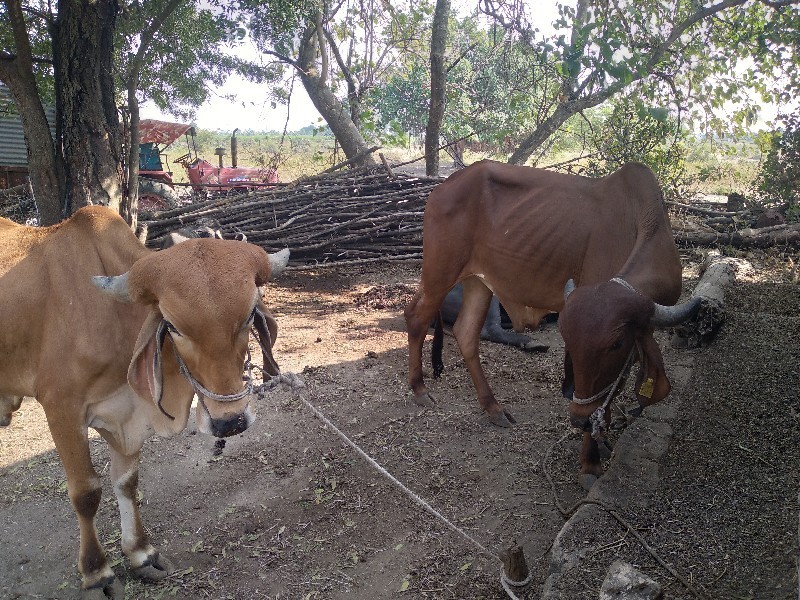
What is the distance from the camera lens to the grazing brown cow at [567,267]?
306cm

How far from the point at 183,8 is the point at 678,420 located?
8420 mm

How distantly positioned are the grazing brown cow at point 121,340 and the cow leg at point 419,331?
195 centimetres

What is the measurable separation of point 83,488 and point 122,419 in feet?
1.03

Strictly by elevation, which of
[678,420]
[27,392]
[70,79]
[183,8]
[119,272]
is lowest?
[678,420]

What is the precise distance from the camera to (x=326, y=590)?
284 centimetres

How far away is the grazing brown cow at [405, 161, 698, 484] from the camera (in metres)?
3.06

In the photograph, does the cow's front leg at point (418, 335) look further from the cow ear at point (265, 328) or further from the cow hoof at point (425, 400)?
the cow ear at point (265, 328)

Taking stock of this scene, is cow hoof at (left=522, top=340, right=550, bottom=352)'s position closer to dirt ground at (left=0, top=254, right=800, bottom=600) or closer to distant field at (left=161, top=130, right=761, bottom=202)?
dirt ground at (left=0, top=254, right=800, bottom=600)

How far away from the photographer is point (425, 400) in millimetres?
4594

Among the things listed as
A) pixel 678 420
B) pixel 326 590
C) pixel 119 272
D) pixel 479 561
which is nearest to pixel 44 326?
pixel 119 272

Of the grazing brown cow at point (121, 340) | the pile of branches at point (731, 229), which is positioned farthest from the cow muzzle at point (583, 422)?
the pile of branches at point (731, 229)

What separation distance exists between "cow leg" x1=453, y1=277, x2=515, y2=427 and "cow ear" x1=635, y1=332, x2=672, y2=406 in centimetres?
136

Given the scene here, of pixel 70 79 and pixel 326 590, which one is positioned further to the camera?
pixel 70 79

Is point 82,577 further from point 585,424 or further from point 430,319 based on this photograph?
point 430,319
